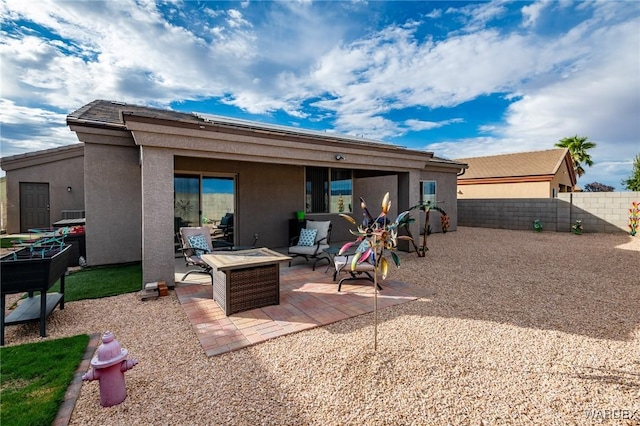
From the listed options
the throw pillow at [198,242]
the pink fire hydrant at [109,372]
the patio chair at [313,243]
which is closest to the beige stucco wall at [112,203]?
the throw pillow at [198,242]

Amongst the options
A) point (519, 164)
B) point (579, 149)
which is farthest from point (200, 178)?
point (579, 149)

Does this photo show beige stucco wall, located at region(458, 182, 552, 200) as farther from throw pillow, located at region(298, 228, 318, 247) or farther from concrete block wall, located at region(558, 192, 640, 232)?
throw pillow, located at region(298, 228, 318, 247)

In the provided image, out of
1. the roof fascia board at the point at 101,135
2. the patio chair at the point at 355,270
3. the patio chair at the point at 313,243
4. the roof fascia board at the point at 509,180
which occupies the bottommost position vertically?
the patio chair at the point at 355,270

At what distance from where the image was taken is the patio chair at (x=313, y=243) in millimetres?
7090

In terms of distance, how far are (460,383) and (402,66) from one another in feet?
34.1

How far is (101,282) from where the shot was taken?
228 inches

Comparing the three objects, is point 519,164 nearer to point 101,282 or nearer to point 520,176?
point 520,176

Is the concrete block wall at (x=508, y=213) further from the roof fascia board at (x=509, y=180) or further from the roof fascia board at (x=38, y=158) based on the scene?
the roof fascia board at (x=38, y=158)

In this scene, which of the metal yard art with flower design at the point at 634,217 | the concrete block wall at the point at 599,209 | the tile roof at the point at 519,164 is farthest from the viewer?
the tile roof at the point at 519,164

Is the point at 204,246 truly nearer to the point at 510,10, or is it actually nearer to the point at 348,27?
the point at 348,27

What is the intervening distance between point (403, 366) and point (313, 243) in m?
4.84

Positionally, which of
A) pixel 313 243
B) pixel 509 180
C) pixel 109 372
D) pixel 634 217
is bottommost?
pixel 109 372

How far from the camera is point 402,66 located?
10219 millimetres

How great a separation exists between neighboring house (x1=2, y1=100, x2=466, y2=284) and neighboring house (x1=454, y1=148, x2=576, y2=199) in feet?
45.5
